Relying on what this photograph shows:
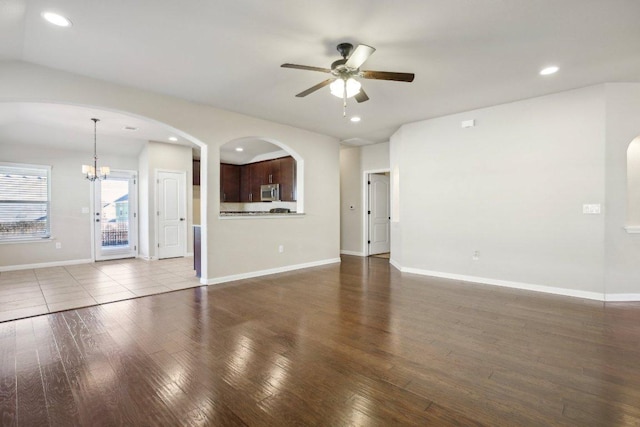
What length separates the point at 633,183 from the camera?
13.6 ft

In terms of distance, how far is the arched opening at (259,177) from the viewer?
23.6 ft

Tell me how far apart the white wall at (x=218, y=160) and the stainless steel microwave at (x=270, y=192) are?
1560 mm

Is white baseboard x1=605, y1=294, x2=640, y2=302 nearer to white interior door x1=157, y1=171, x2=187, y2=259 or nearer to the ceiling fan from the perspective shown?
the ceiling fan

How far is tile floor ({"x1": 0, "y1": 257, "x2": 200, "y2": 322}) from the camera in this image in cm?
385

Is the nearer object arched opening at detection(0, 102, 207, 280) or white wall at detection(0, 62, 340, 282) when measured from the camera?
white wall at detection(0, 62, 340, 282)

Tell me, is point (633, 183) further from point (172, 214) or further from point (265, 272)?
point (172, 214)

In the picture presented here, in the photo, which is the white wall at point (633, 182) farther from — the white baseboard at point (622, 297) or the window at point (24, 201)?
the window at point (24, 201)

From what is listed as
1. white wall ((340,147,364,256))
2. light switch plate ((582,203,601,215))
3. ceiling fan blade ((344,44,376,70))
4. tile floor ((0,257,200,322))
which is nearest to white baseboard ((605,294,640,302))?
light switch plate ((582,203,601,215))

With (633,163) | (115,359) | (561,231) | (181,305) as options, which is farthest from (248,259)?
(633,163)

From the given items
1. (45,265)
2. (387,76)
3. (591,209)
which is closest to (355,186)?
(591,209)

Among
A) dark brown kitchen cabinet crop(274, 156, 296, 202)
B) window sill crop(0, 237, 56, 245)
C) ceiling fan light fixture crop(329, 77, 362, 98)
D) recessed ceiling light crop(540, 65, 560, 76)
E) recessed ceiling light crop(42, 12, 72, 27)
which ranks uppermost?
recessed ceiling light crop(42, 12, 72, 27)

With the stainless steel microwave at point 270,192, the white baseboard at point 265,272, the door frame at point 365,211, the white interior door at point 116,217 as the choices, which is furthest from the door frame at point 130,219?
the door frame at point 365,211

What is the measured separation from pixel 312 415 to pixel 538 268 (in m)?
4.15

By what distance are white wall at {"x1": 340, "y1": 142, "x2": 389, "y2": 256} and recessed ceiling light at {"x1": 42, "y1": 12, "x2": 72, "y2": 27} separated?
6.07 meters
